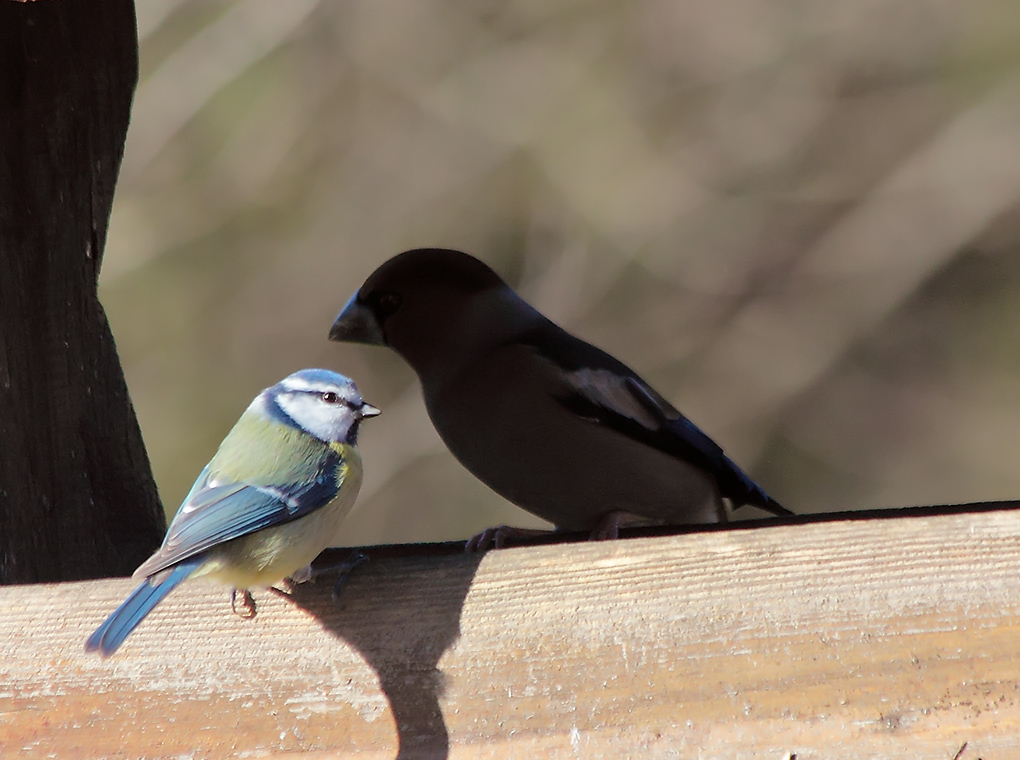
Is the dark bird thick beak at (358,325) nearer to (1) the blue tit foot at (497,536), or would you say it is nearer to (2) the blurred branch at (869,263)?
(1) the blue tit foot at (497,536)

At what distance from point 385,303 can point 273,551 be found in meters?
1.17

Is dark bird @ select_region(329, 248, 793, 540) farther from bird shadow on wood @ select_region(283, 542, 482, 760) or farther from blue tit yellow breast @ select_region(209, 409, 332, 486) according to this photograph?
bird shadow on wood @ select_region(283, 542, 482, 760)

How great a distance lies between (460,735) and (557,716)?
0.15 metres

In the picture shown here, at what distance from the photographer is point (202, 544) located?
2082 millimetres

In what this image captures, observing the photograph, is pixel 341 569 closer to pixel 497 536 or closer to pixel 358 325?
pixel 497 536

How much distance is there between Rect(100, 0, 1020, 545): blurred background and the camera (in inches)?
227

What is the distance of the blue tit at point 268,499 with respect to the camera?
2033mm

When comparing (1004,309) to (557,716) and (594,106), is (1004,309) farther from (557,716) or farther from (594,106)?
(557,716)

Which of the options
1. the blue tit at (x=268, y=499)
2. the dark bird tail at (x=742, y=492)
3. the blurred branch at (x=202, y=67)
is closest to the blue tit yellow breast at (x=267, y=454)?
the blue tit at (x=268, y=499)

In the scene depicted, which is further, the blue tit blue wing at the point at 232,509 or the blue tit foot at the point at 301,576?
the blue tit foot at the point at 301,576

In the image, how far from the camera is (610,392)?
3109mm

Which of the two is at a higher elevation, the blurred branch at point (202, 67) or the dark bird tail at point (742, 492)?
the blurred branch at point (202, 67)

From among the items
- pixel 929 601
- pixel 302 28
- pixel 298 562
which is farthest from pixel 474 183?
pixel 929 601

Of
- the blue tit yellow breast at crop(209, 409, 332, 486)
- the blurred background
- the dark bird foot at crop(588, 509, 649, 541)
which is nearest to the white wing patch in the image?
the dark bird foot at crop(588, 509, 649, 541)
